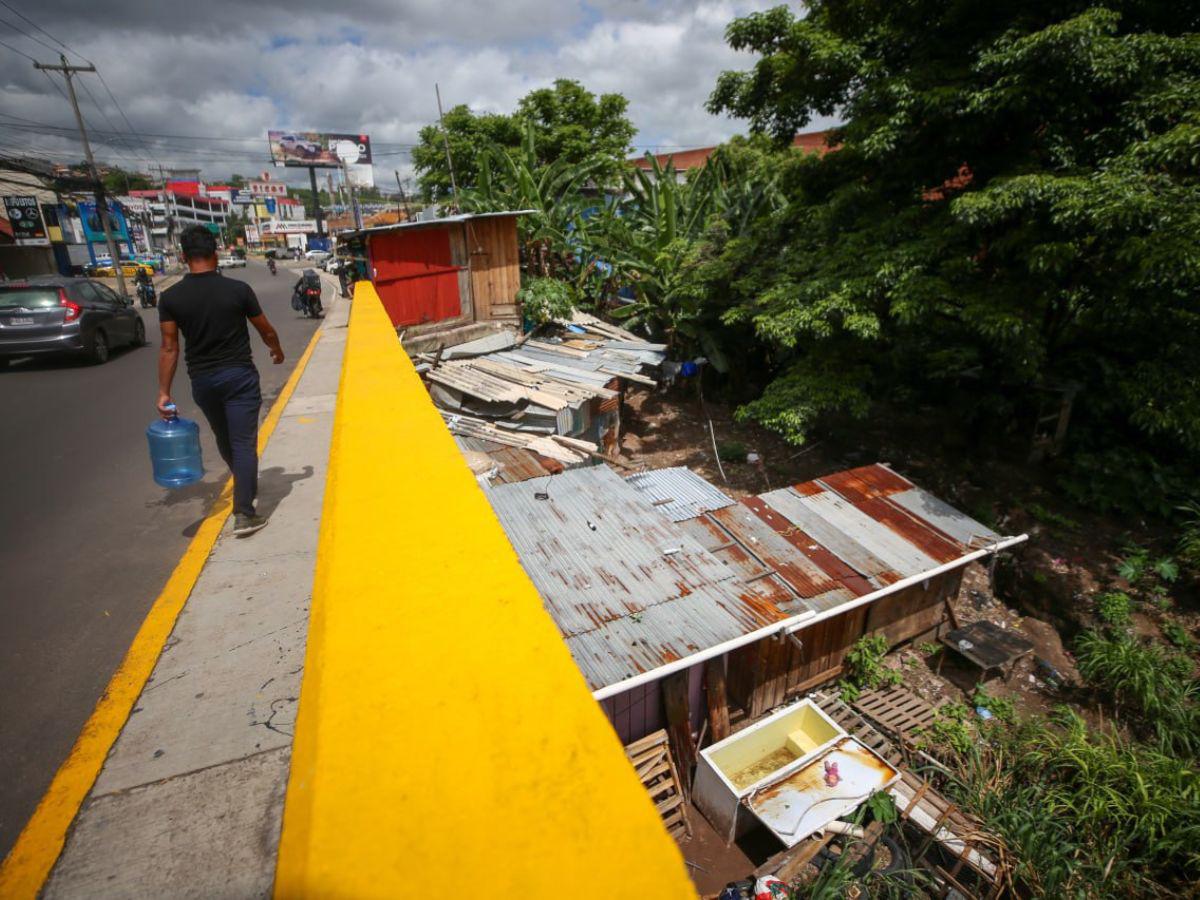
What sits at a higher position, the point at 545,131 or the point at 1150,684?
the point at 545,131

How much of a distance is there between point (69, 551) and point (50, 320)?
8.12m

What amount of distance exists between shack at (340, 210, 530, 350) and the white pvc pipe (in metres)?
7.85

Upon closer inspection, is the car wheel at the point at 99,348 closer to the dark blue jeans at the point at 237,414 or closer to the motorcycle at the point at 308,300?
the motorcycle at the point at 308,300

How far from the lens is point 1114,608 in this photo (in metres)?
7.08

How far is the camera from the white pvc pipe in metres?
4.02

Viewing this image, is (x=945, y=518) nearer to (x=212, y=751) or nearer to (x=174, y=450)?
(x=212, y=751)

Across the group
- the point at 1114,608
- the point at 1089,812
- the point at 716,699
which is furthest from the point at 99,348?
the point at 1114,608

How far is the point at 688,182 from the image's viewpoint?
42.6 ft

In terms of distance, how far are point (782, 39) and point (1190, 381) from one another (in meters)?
6.54

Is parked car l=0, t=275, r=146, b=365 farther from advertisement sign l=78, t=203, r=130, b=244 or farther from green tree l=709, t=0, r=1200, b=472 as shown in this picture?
advertisement sign l=78, t=203, r=130, b=244

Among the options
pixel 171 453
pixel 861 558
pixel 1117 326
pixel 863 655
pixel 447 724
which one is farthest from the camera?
pixel 1117 326

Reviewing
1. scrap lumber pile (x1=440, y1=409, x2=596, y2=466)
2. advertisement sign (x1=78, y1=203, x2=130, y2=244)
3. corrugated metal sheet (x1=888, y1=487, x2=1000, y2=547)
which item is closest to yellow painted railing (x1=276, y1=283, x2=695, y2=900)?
scrap lumber pile (x1=440, y1=409, x2=596, y2=466)

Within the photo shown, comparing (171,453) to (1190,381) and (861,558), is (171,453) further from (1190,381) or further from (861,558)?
(1190,381)

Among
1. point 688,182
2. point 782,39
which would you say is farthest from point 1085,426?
point 688,182
